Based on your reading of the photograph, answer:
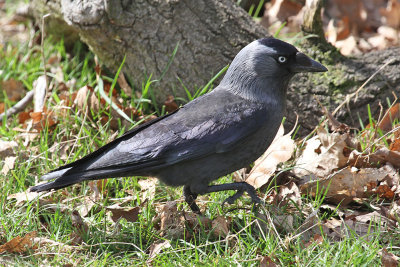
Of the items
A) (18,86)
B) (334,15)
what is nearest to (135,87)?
(18,86)

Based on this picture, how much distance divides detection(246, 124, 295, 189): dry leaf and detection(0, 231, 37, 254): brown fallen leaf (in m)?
1.54

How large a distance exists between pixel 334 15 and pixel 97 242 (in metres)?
4.19

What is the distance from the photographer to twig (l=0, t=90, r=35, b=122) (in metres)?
4.66

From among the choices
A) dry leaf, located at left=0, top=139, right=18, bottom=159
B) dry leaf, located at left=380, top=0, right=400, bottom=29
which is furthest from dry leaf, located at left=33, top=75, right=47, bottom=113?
dry leaf, located at left=380, top=0, right=400, bottom=29

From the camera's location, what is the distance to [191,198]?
3.52 meters

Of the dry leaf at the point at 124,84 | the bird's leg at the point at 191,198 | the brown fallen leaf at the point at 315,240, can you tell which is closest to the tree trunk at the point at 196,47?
the dry leaf at the point at 124,84

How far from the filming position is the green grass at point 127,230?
297 centimetres

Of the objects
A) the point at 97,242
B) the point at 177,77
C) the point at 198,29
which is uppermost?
the point at 198,29

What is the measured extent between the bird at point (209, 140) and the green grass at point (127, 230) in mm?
258

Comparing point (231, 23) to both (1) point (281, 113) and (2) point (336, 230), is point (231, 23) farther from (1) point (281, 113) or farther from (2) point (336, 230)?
(2) point (336, 230)

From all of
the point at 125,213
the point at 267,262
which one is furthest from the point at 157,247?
the point at 267,262

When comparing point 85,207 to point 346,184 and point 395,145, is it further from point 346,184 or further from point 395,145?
point 395,145

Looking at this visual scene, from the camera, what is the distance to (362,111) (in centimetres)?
440

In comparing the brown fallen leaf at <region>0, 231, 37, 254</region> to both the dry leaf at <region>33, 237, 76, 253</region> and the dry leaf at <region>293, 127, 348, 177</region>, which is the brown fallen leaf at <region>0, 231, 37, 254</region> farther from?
the dry leaf at <region>293, 127, 348, 177</region>
